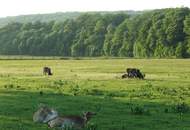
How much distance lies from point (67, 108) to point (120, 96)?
7.04 m

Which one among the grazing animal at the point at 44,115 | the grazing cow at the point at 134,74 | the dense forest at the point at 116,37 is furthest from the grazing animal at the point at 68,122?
the dense forest at the point at 116,37

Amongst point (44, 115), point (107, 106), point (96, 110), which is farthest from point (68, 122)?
point (107, 106)

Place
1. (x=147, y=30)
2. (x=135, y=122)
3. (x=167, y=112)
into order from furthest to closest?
(x=147, y=30) < (x=167, y=112) < (x=135, y=122)

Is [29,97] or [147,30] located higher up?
[147,30]

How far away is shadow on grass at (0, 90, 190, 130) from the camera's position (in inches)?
861

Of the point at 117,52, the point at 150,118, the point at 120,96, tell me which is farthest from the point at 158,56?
the point at 150,118

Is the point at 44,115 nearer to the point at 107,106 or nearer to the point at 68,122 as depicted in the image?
the point at 68,122

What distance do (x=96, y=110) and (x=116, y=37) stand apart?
141m

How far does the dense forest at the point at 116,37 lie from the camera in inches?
5492

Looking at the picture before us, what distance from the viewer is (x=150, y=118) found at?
24188 millimetres

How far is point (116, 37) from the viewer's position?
167m

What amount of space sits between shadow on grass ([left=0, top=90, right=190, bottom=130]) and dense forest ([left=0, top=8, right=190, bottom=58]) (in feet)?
340

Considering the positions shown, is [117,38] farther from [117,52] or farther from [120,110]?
[120,110]

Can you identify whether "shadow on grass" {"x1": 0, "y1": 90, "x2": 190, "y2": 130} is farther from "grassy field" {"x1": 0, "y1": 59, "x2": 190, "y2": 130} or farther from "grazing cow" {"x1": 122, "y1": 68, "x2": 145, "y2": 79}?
"grazing cow" {"x1": 122, "y1": 68, "x2": 145, "y2": 79}
